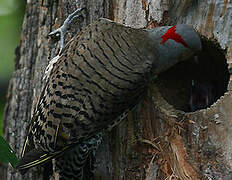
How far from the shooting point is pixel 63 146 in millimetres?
2701

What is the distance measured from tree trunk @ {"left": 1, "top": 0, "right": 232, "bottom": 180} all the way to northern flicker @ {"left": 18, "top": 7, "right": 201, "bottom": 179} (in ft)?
0.53

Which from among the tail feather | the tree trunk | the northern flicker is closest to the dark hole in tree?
the tree trunk

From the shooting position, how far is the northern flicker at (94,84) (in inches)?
105

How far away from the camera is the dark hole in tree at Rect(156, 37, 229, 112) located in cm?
333

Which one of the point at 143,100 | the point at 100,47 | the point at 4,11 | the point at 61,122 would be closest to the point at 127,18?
the point at 100,47

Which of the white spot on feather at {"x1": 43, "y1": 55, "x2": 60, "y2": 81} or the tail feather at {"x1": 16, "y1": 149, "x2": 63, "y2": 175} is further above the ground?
the white spot on feather at {"x1": 43, "y1": 55, "x2": 60, "y2": 81}

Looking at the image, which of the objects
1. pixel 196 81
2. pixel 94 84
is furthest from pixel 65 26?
pixel 196 81

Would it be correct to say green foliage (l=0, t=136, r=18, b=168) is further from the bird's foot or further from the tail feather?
the bird's foot

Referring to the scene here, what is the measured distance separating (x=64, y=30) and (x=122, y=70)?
82 cm

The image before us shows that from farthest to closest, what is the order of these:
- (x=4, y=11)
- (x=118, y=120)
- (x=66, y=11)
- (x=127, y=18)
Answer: (x=4, y=11) < (x=66, y=11) < (x=127, y=18) < (x=118, y=120)

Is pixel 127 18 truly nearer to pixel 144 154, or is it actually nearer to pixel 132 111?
pixel 132 111

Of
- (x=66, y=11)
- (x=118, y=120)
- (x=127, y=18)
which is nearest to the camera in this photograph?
(x=118, y=120)

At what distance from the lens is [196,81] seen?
12.8ft

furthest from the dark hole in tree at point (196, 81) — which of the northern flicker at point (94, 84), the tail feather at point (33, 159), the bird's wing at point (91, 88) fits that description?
the tail feather at point (33, 159)
